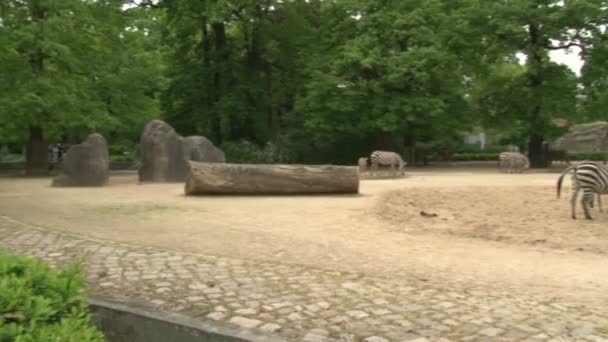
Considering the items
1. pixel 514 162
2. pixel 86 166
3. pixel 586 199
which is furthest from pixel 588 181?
pixel 514 162

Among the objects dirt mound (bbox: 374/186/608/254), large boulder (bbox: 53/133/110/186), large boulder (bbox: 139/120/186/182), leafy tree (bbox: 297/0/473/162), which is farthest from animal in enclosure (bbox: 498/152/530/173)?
large boulder (bbox: 53/133/110/186)

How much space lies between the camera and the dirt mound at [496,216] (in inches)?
335

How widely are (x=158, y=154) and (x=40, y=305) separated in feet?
52.3

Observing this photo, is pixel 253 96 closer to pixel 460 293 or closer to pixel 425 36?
pixel 425 36

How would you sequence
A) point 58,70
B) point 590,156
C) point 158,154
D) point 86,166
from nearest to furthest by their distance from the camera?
point 86,166, point 158,154, point 58,70, point 590,156

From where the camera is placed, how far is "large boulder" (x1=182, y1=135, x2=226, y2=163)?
18906 mm

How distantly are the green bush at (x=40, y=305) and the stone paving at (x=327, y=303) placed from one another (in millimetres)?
1463

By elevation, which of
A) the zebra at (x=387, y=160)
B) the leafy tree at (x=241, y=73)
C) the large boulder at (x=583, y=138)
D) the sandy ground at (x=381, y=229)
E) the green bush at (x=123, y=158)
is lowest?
the sandy ground at (x=381, y=229)

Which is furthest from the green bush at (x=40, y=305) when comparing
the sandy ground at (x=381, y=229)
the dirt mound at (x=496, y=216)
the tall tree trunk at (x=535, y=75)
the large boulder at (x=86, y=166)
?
the tall tree trunk at (x=535, y=75)

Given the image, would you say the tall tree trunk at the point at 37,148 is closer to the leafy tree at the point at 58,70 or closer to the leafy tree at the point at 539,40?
the leafy tree at the point at 58,70

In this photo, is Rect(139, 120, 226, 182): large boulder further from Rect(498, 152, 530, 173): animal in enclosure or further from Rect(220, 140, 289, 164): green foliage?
Rect(498, 152, 530, 173): animal in enclosure

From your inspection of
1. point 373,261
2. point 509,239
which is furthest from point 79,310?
point 509,239

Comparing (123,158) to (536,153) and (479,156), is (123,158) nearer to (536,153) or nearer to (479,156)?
(536,153)

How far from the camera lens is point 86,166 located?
17062 millimetres
